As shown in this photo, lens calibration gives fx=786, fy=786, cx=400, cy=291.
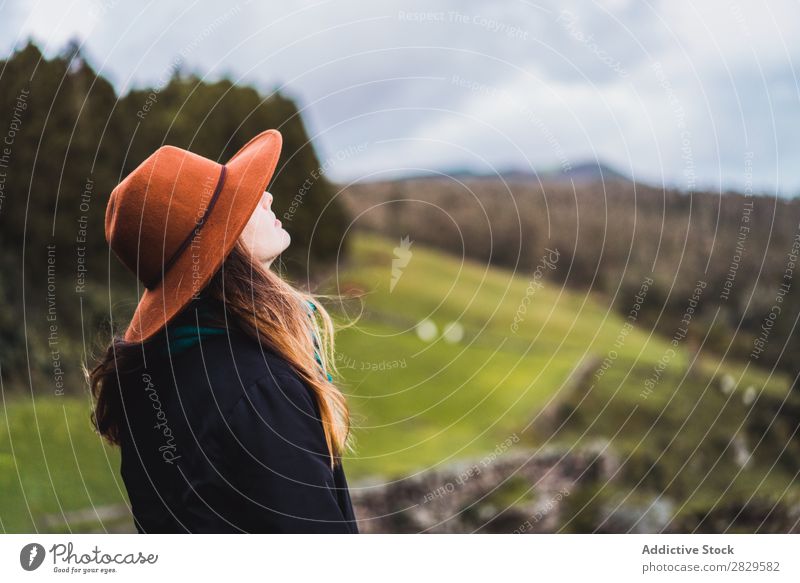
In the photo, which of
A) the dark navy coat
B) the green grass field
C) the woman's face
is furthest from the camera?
the green grass field

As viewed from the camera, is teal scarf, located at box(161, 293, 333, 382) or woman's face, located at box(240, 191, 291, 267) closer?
teal scarf, located at box(161, 293, 333, 382)

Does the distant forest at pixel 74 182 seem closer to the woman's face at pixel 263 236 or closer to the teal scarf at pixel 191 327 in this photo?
the woman's face at pixel 263 236

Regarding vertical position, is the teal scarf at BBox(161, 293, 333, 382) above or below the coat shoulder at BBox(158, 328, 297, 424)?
above

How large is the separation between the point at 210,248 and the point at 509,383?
26.8ft

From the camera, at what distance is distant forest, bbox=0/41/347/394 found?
6.00 meters

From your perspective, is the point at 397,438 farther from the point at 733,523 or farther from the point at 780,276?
the point at 780,276

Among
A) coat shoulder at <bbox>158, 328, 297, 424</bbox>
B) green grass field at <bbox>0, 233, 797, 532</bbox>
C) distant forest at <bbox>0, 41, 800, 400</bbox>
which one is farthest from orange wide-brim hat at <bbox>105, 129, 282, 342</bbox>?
green grass field at <bbox>0, 233, 797, 532</bbox>

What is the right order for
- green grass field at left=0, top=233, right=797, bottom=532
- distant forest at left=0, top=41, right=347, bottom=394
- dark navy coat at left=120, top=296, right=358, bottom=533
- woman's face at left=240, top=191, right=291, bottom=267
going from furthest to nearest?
green grass field at left=0, top=233, right=797, bottom=532 → distant forest at left=0, top=41, right=347, bottom=394 → woman's face at left=240, top=191, right=291, bottom=267 → dark navy coat at left=120, top=296, right=358, bottom=533

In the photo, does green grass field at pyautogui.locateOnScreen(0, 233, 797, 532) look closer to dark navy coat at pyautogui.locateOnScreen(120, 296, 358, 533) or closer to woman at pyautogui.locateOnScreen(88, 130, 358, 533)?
woman at pyautogui.locateOnScreen(88, 130, 358, 533)

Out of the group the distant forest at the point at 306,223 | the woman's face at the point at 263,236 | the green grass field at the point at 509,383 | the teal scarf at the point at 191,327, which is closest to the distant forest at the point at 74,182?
the distant forest at the point at 306,223

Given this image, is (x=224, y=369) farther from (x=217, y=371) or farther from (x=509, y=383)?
(x=509, y=383)

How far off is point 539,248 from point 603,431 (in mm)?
2327

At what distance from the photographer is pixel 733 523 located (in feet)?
22.7
